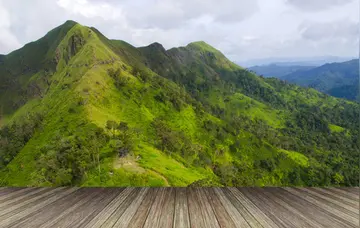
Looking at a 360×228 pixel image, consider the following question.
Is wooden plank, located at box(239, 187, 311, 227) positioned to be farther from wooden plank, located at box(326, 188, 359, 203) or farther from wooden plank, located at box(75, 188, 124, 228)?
wooden plank, located at box(75, 188, 124, 228)

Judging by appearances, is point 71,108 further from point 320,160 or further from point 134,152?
point 320,160

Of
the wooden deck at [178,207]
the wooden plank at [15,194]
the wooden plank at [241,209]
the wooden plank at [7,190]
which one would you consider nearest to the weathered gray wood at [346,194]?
the wooden deck at [178,207]

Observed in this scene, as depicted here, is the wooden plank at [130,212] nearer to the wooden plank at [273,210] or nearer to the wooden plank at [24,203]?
the wooden plank at [24,203]

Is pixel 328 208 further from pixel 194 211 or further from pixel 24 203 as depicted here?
pixel 24 203

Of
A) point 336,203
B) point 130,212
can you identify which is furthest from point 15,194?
point 336,203

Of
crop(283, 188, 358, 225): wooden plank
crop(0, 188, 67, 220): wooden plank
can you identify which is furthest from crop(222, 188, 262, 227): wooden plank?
crop(0, 188, 67, 220): wooden plank

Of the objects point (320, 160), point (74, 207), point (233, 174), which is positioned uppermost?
point (74, 207)

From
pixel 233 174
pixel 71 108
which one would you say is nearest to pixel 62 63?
pixel 71 108
